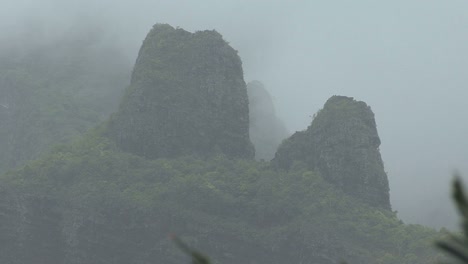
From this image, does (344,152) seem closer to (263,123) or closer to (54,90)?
(54,90)

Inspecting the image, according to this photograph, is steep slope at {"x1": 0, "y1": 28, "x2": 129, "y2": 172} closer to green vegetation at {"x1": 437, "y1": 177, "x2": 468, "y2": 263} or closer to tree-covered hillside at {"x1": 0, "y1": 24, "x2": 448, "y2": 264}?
tree-covered hillside at {"x1": 0, "y1": 24, "x2": 448, "y2": 264}

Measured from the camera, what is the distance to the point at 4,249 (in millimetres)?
97875

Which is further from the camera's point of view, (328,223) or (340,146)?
(340,146)

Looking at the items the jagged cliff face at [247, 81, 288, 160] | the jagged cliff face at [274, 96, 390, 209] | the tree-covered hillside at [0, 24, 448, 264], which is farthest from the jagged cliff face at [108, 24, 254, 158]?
the jagged cliff face at [247, 81, 288, 160]

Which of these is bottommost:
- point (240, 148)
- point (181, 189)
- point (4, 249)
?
point (4, 249)

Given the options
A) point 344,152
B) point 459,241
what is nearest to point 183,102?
point 344,152

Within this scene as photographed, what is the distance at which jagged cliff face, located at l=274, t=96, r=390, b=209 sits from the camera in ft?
331

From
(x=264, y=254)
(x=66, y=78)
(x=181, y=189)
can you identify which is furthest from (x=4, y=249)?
(x=66, y=78)

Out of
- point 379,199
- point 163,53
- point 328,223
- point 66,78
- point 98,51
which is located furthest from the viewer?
point 98,51

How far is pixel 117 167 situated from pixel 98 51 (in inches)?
2346

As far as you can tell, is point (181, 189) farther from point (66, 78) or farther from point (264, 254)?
point (66, 78)

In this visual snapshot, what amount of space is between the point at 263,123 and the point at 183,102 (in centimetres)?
5238

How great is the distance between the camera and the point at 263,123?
160125 millimetres

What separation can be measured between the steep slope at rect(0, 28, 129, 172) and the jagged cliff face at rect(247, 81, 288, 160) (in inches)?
696
